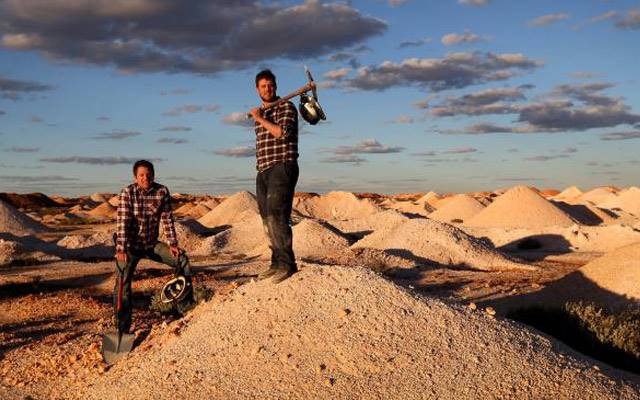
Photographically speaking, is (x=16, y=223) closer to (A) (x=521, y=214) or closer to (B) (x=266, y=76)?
(A) (x=521, y=214)

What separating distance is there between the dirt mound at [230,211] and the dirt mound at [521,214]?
45.4ft

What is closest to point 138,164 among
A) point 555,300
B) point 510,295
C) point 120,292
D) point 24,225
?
point 120,292

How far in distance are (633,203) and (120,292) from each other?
155ft

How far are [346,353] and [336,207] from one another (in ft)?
134

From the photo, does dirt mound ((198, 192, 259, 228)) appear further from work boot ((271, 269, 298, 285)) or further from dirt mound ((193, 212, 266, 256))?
work boot ((271, 269, 298, 285))

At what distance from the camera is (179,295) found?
674 cm

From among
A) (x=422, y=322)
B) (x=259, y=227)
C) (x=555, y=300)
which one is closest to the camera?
(x=422, y=322)

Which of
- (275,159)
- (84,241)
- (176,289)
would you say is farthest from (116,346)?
(84,241)

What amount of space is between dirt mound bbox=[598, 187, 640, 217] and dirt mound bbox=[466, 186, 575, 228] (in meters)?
13.9

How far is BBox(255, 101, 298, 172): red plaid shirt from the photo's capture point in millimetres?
6236

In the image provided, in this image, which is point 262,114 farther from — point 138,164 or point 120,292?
point 120,292

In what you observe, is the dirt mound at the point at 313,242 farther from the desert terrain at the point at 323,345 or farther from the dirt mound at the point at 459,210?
the dirt mound at the point at 459,210

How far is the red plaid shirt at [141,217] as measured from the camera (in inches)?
259

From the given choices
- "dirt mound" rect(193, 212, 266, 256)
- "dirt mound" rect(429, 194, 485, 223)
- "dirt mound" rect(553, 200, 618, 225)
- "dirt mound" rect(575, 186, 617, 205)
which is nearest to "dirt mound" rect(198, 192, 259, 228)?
"dirt mound" rect(193, 212, 266, 256)
